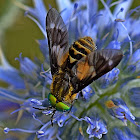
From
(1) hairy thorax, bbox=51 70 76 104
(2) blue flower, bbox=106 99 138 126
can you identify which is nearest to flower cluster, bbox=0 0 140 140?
(2) blue flower, bbox=106 99 138 126

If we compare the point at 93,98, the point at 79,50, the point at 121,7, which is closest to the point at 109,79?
the point at 93,98

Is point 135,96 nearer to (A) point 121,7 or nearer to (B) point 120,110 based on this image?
(B) point 120,110

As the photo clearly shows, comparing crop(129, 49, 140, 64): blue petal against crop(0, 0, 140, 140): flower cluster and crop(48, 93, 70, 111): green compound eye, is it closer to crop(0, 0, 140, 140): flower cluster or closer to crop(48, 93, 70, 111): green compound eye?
crop(0, 0, 140, 140): flower cluster

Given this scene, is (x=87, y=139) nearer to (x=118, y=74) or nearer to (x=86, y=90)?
(x=86, y=90)

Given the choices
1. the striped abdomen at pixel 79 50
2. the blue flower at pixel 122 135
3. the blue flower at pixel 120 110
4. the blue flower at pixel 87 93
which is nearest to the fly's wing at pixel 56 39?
the striped abdomen at pixel 79 50

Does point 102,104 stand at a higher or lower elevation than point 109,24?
lower

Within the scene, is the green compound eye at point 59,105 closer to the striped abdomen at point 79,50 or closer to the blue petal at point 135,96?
the striped abdomen at point 79,50

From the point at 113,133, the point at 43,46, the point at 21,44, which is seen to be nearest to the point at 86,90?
the point at 113,133
